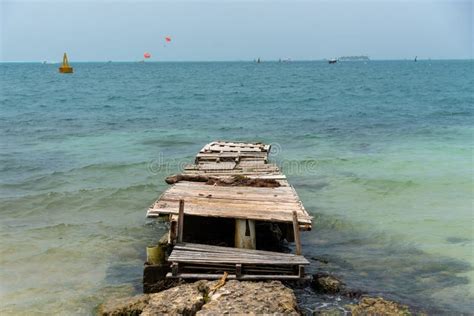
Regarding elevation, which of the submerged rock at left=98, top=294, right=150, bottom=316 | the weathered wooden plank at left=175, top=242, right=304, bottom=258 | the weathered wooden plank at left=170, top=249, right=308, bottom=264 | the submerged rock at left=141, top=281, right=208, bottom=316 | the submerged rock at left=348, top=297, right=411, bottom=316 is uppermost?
the weathered wooden plank at left=175, top=242, right=304, bottom=258

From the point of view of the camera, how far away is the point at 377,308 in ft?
32.0

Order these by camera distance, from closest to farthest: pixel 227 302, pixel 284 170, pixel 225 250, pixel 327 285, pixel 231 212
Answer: pixel 227 302
pixel 225 250
pixel 327 285
pixel 231 212
pixel 284 170

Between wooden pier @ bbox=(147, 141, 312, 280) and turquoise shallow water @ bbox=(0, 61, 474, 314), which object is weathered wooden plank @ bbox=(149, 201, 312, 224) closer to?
wooden pier @ bbox=(147, 141, 312, 280)

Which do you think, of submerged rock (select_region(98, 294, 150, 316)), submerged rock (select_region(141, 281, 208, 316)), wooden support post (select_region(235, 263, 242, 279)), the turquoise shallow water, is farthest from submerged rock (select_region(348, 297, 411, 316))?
submerged rock (select_region(98, 294, 150, 316))

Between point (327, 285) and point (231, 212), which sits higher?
point (231, 212)

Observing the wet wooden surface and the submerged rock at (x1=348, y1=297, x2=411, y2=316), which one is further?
the wet wooden surface

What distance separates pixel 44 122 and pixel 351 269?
31.4m

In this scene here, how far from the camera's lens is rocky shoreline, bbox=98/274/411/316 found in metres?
8.33

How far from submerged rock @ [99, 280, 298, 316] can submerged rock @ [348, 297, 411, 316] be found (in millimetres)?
1641

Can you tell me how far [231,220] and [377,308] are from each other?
388 cm

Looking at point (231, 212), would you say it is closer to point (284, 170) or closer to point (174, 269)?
point (174, 269)

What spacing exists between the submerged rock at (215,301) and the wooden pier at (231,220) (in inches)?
15.5

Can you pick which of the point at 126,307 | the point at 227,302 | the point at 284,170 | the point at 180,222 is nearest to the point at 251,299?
the point at 227,302

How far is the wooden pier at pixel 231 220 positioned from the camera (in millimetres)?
9742
